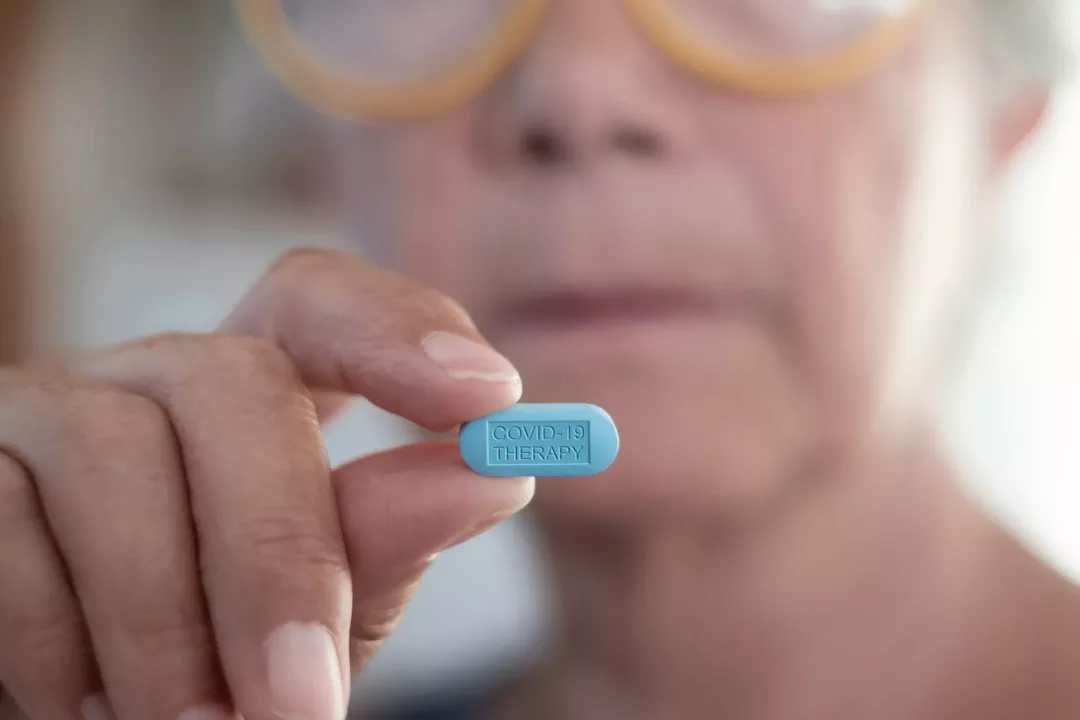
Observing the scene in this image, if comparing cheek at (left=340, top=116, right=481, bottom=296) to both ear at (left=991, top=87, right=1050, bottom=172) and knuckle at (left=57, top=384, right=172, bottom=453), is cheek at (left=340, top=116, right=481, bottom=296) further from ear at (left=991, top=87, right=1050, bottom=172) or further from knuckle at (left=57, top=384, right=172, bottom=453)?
ear at (left=991, top=87, right=1050, bottom=172)

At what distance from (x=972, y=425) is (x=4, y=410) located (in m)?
0.68

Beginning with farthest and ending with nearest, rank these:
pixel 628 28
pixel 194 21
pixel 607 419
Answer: pixel 194 21 < pixel 628 28 < pixel 607 419

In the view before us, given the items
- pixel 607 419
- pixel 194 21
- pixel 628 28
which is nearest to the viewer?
pixel 607 419

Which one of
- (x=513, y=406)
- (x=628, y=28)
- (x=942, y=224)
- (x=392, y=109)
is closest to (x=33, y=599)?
(x=513, y=406)

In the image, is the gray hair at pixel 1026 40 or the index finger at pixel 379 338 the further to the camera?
the gray hair at pixel 1026 40

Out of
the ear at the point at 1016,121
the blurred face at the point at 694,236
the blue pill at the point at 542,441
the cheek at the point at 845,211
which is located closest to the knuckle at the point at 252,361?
the blue pill at the point at 542,441

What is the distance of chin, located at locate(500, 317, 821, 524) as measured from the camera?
561mm

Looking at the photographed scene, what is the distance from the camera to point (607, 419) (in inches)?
13.3

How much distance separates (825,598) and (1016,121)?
0.42 meters

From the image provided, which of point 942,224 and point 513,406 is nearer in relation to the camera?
point 513,406

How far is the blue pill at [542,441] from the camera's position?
336 mm

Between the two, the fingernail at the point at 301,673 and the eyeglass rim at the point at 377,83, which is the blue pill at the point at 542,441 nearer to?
the fingernail at the point at 301,673

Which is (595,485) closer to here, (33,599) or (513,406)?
(513,406)

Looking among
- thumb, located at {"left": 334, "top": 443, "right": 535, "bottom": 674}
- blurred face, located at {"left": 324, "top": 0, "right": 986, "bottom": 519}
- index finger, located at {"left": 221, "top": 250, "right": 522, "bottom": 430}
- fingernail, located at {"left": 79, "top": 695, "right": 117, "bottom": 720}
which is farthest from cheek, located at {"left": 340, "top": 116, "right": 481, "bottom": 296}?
fingernail, located at {"left": 79, "top": 695, "right": 117, "bottom": 720}
